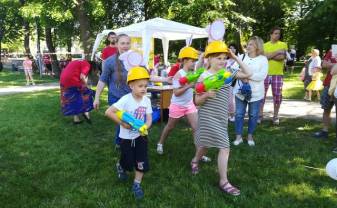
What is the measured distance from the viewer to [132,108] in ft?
12.7

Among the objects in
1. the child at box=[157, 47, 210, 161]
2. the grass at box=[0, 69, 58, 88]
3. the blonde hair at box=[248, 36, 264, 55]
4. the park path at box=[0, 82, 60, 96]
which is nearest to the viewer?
the child at box=[157, 47, 210, 161]

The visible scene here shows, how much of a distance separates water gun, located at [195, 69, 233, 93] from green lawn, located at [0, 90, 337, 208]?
117cm

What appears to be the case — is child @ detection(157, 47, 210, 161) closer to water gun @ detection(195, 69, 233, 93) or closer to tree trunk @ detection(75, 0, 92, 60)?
water gun @ detection(195, 69, 233, 93)

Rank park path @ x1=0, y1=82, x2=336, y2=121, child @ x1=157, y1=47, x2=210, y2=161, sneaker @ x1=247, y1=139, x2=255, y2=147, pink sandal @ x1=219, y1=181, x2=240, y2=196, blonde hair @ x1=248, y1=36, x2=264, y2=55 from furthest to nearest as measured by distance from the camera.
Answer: park path @ x1=0, y1=82, x2=336, y2=121, sneaker @ x1=247, y1=139, x2=255, y2=147, blonde hair @ x1=248, y1=36, x2=264, y2=55, child @ x1=157, y1=47, x2=210, y2=161, pink sandal @ x1=219, y1=181, x2=240, y2=196

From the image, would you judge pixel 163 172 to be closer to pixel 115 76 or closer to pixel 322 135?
pixel 115 76

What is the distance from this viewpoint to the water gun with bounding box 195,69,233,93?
152 inches

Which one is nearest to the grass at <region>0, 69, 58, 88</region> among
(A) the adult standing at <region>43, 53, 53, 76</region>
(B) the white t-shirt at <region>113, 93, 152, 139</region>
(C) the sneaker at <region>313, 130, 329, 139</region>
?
(A) the adult standing at <region>43, 53, 53, 76</region>

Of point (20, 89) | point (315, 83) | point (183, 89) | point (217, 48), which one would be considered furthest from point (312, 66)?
point (20, 89)

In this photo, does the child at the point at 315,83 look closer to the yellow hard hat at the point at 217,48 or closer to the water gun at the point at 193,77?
the water gun at the point at 193,77

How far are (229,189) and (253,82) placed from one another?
2.26 metres

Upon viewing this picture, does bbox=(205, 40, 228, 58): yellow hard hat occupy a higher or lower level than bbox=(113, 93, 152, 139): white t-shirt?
higher

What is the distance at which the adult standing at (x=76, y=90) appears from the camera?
7766mm

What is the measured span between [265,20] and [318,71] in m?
30.8

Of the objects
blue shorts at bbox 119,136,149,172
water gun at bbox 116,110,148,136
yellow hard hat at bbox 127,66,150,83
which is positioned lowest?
blue shorts at bbox 119,136,149,172
